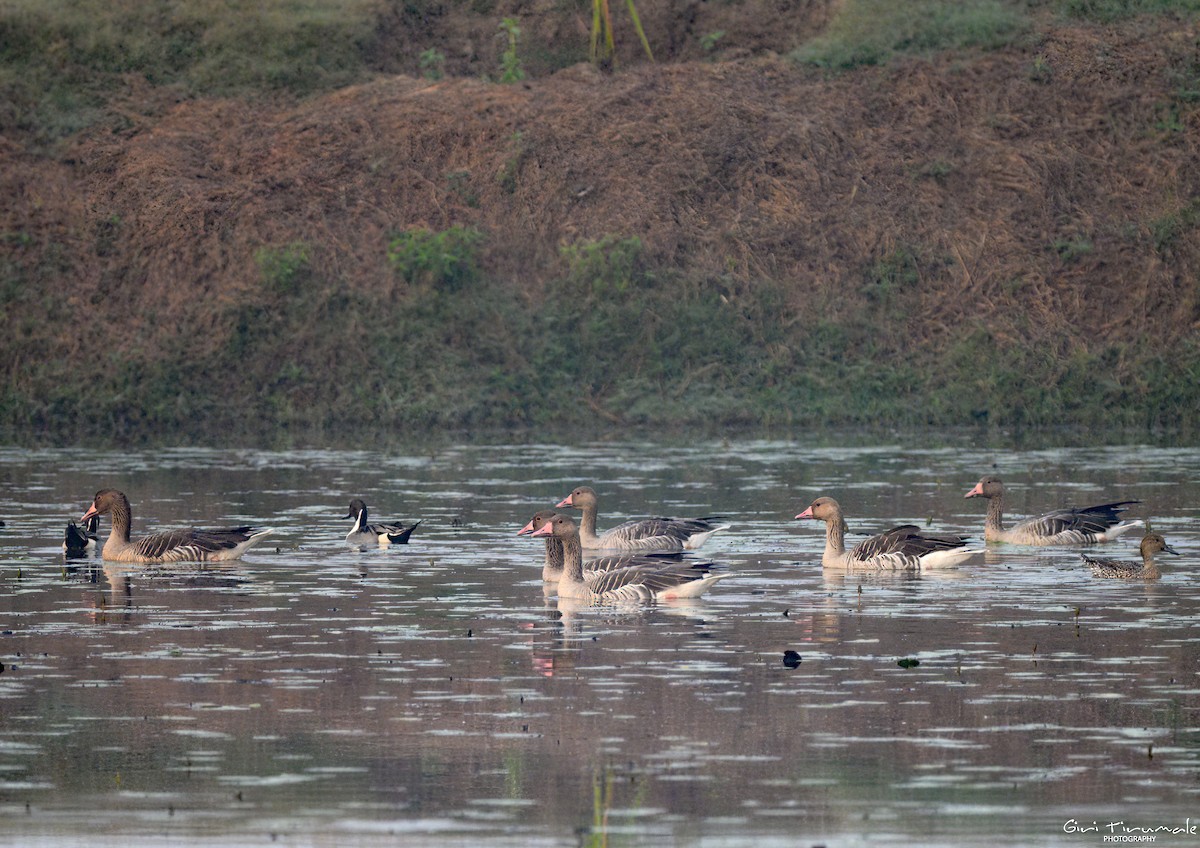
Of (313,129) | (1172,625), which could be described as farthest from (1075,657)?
(313,129)

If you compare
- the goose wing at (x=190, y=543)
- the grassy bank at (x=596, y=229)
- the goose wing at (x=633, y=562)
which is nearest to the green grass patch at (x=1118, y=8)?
the grassy bank at (x=596, y=229)

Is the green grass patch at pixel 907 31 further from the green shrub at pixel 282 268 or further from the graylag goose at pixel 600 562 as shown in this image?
the graylag goose at pixel 600 562

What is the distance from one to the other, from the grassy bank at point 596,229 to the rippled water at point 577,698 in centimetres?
1768

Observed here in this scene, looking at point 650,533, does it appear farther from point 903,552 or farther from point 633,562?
point 633,562

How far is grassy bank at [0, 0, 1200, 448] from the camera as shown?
44.3m

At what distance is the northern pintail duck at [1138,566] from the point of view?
68.6ft

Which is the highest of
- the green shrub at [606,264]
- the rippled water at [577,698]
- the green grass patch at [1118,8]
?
the green grass patch at [1118,8]

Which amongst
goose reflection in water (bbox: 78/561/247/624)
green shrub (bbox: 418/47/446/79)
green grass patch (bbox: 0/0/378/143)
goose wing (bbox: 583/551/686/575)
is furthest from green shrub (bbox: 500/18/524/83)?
goose wing (bbox: 583/551/686/575)

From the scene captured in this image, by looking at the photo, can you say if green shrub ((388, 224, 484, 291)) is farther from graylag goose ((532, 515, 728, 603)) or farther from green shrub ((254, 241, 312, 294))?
graylag goose ((532, 515, 728, 603))

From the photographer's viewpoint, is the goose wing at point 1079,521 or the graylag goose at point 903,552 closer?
the graylag goose at point 903,552

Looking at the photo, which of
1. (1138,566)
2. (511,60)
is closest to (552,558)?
(1138,566)

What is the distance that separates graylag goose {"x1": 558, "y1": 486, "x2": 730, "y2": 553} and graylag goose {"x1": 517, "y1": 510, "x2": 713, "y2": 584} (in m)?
1.63

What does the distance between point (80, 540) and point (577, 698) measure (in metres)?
10.9

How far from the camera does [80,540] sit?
78.2 feet
